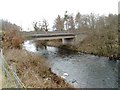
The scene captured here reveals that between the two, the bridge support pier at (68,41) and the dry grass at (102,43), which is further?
the bridge support pier at (68,41)

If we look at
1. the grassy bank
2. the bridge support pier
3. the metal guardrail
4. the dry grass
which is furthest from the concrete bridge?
the metal guardrail

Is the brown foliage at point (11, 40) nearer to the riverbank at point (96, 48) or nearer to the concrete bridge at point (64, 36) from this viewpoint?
the riverbank at point (96, 48)

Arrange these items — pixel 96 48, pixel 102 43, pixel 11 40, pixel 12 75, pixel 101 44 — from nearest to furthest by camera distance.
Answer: pixel 12 75 < pixel 11 40 < pixel 102 43 < pixel 101 44 < pixel 96 48

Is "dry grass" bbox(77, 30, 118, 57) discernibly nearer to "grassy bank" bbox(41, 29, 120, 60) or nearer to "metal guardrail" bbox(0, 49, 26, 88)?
"grassy bank" bbox(41, 29, 120, 60)

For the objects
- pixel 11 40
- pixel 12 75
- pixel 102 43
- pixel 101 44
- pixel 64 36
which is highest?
pixel 11 40

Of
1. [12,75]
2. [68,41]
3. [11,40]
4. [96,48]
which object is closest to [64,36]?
[68,41]

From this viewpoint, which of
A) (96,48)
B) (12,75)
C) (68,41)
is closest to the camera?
(12,75)

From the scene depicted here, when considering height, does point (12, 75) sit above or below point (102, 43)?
above

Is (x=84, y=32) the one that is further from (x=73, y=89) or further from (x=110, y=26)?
(x=73, y=89)

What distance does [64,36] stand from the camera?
54.7 m

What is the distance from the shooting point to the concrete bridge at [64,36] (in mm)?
50122

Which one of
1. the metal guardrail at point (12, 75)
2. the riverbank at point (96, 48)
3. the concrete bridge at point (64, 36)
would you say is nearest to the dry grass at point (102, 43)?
the riverbank at point (96, 48)

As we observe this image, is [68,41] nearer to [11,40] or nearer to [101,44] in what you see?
[101,44]

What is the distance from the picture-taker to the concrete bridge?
164 feet
